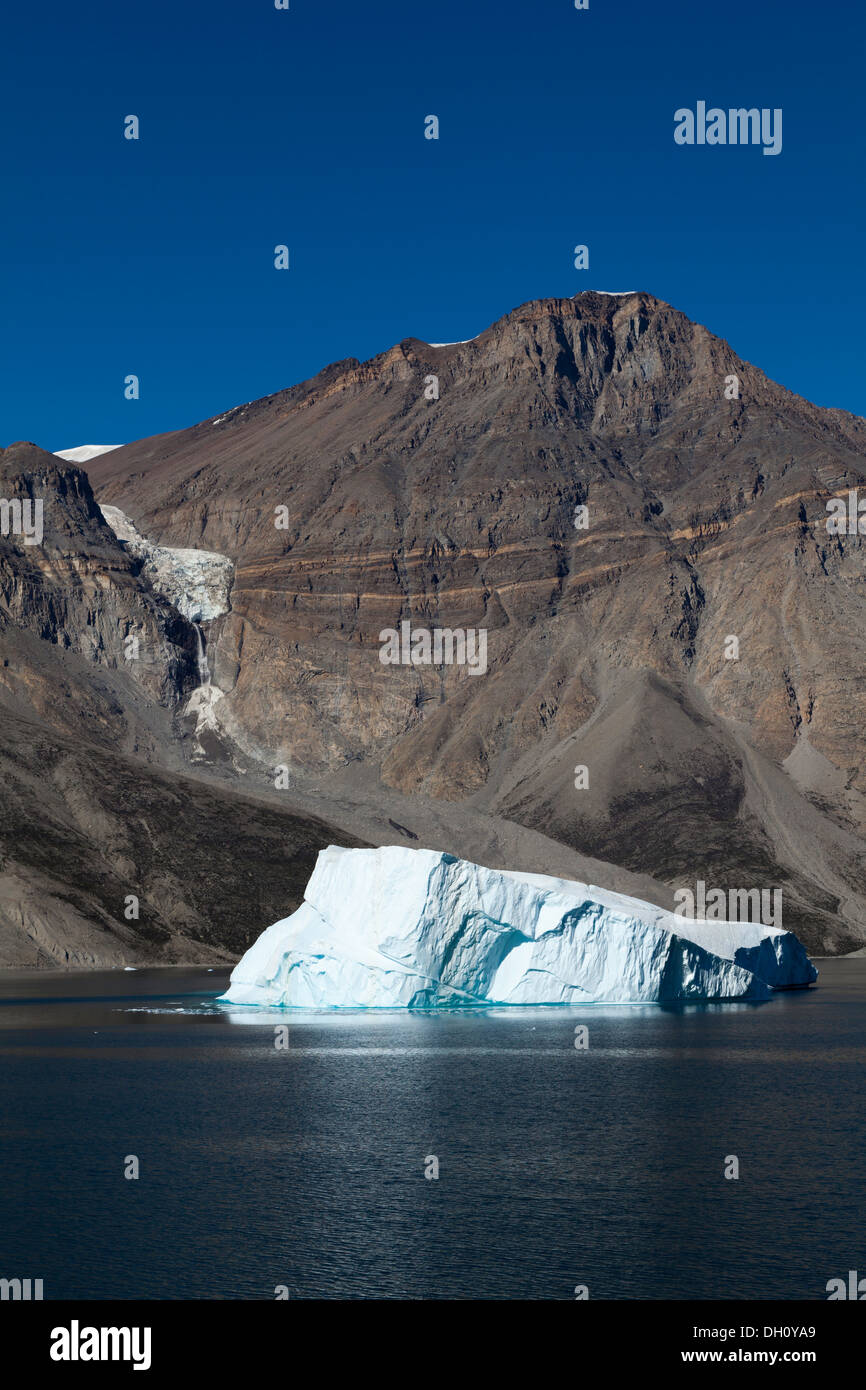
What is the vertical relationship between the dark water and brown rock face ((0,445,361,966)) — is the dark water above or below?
below

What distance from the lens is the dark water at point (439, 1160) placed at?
34.1 metres

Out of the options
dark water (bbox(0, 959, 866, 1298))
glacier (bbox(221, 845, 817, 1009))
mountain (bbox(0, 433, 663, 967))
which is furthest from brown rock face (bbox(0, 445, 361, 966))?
dark water (bbox(0, 959, 866, 1298))

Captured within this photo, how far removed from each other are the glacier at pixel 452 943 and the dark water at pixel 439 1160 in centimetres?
481

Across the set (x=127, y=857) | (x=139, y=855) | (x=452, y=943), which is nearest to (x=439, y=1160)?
(x=452, y=943)

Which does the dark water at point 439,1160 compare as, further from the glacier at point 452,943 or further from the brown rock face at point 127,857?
the brown rock face at point 127,857

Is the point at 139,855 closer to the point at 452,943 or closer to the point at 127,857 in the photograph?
the point at 127,857

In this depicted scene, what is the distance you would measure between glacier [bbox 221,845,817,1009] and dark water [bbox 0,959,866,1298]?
4.81m

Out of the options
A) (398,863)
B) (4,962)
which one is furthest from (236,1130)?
(4,962)

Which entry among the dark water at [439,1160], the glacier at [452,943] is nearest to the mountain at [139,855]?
the glacier at [452,943]

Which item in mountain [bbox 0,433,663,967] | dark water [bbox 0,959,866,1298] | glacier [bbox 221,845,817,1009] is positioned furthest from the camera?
mountain [bbox 0,433,663,967]

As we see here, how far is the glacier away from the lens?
80.2 m

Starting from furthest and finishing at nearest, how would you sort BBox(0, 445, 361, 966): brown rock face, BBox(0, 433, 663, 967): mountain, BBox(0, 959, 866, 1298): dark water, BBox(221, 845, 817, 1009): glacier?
BBox(0, 433, 663, 967): mountain → BBox(0, 445, 361, 966): brown rock face → BBox(221, 845, 817, 1009): glacier → BBox(0, 959, 866, 1298): dark water

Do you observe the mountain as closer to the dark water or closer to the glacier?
the glacier
